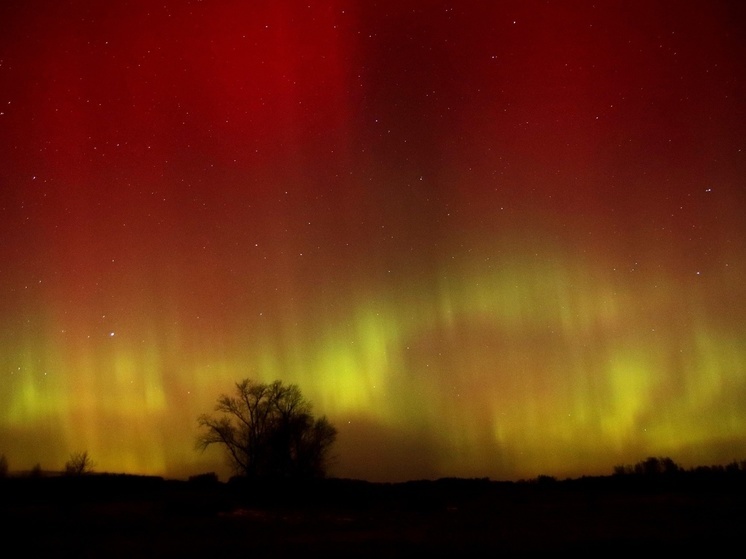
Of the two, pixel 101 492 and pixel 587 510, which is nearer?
pixel 587 510

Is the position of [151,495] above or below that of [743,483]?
above

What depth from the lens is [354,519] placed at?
22.0 metres

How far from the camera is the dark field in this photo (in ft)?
49.8

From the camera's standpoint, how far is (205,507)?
2211 centimetres

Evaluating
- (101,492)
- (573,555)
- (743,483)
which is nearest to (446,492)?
(743,483)

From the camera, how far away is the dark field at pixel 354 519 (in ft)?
49.8

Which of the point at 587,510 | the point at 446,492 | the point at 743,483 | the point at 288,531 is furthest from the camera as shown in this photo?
the point at 446,492

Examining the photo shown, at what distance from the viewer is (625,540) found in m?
15.6

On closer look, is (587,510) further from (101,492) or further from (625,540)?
(101,492)

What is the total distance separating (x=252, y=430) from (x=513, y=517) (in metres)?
33.6

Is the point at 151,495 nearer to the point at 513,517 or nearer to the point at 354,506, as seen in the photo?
the point at 354,506

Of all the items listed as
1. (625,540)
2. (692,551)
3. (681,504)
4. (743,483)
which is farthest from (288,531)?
(743,483)

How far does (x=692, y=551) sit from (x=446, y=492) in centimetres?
1949

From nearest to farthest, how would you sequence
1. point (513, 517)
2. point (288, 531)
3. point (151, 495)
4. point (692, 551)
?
point (692, 551), point (288, 531), point (513, 517), point (151, 495)
